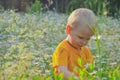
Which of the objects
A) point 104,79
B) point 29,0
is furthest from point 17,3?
point 104,79

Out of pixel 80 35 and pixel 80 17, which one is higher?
pixel 80 17

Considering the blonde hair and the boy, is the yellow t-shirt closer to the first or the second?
the boy

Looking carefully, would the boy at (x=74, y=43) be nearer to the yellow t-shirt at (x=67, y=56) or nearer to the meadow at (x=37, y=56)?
the yellow t-shirt at (x=67, y=56)

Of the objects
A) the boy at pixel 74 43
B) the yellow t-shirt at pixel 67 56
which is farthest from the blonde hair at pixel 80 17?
the yellow t-shirt at pixel 67 56

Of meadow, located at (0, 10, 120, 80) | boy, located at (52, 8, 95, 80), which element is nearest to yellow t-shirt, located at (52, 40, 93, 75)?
boy, located at (52, 8, 95, 80)

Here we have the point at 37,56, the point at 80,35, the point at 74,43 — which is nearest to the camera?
the point at 80,35

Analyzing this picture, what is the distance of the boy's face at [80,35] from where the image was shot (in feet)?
10.4

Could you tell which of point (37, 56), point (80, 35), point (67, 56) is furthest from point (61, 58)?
point (37, 56)

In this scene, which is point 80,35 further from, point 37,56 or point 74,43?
point 37,56

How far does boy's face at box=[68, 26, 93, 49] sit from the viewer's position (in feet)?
10.4

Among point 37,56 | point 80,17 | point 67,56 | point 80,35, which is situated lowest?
point 37,56

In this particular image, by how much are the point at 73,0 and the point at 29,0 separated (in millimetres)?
2885

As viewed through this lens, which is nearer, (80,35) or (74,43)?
(80,35)

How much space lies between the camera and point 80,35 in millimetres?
3205
